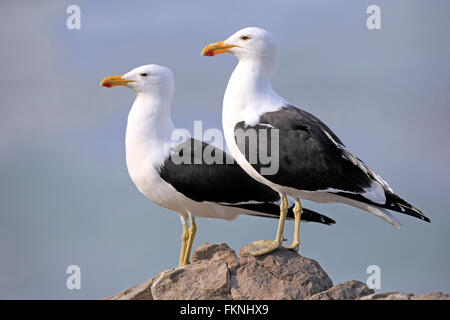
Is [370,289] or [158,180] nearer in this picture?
[370,289]

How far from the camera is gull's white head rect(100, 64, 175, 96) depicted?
11.8 m

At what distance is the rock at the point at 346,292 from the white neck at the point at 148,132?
9.92 feet

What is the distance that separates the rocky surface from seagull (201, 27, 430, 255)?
23 cm

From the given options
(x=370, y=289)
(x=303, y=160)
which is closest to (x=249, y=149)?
(x=303, y=160)

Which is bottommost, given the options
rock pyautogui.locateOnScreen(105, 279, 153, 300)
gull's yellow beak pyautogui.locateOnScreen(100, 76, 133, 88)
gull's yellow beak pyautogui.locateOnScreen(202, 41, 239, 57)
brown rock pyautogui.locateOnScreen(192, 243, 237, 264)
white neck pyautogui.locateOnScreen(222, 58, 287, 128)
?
rock pyautogui.locateOnScreen(105, 279, 153, 300)

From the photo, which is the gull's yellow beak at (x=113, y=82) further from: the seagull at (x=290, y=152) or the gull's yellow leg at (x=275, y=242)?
the gull's yellow leg at (x=275, y=242)

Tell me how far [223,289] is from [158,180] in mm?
1993

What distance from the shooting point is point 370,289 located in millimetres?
10219

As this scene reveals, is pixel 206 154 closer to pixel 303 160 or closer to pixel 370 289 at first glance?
pixel 303 160

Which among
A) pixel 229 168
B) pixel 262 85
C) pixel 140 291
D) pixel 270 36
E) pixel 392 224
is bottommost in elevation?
pixel 140 291

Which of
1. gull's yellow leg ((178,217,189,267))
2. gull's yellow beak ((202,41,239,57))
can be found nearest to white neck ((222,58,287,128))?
gull's yellow beak ((202,41,239,57))

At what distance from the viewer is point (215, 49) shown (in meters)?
11.2

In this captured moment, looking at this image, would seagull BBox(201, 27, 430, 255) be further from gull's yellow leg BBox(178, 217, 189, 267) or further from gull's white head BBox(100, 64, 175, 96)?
gull's yellow leg BBox(178, 217, 189, 267)

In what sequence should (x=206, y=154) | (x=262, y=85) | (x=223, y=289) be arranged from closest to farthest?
(x=223, y=289)
(x=262, y=85)
(x=206, y=154)
